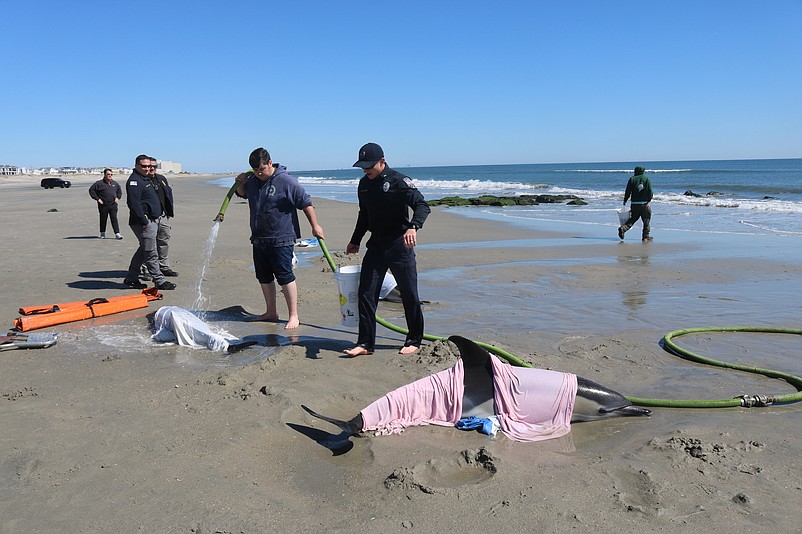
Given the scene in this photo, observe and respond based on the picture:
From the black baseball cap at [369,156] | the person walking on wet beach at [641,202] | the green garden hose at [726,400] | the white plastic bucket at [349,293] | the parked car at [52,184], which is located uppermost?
the parked car at [52,184]

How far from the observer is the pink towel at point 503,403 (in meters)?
4.22

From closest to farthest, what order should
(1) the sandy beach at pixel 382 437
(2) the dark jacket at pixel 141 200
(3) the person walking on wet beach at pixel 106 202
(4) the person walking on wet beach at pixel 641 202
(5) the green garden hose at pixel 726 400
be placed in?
(1) the sandy beach at pixel 382 437
(5) the green garden hose at pixel 726 400
(2) the dark jacket at pixel 141 200
(4) the person walking on wet beach at pixel 641 202
(3) the person walking on wet beach at pixel 106 202

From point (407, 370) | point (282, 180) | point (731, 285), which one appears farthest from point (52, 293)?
point (731, 285)

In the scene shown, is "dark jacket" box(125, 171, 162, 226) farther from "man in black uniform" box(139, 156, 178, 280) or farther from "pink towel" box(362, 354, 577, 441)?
"pink towel" box(362, 354, 577, 441)

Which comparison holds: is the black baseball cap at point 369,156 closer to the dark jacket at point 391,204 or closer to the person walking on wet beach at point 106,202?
the dark jacket at point 391,204

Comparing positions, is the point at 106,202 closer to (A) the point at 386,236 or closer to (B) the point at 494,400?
(A) the point at 386,236

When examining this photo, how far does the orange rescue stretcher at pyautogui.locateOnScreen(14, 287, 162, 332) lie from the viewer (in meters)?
6.95

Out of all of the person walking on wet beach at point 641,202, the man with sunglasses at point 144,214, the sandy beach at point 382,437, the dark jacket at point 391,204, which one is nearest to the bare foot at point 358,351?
the sandy beach at point 382,437

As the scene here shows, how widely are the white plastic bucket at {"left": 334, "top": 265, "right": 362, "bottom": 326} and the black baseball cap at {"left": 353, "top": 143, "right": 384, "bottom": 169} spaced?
1165 mm

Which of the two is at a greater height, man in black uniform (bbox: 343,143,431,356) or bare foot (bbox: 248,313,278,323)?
man in black uniform (bbox: 343,143,431,356)

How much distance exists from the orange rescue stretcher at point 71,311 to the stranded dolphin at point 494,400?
14.2 ft

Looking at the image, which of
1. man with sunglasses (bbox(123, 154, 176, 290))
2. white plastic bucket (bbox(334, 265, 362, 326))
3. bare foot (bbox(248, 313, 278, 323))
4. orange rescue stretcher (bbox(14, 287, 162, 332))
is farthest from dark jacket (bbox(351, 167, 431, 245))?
man with sunglasses (bbox(123, 154, 176, 290))

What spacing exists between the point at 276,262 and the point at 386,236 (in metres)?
1.63

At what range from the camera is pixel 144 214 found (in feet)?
30.4
